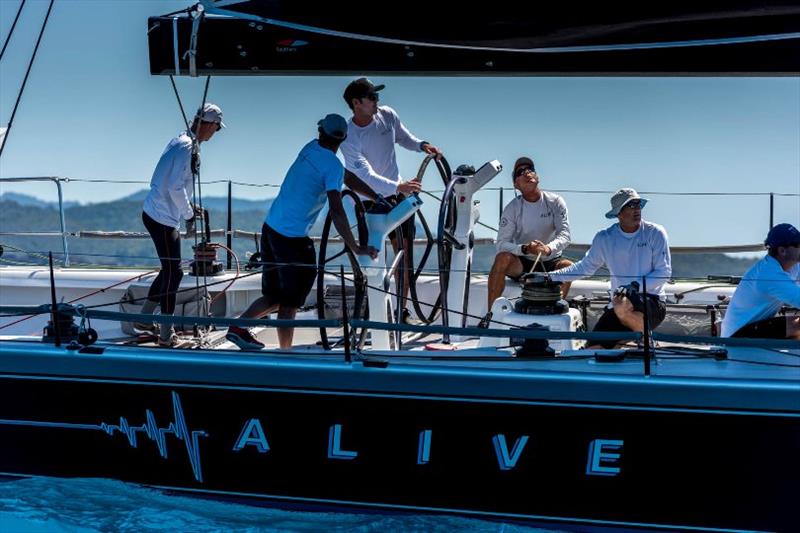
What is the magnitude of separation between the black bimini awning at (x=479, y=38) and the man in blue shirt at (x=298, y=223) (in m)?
0.33

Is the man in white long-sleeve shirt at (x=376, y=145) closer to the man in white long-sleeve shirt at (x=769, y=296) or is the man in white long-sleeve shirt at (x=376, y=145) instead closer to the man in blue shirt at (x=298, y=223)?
the man in blue shirt at (x=298, y=223)

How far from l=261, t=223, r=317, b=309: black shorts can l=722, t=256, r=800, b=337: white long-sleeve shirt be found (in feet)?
5.80

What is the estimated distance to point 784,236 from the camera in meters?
3.98

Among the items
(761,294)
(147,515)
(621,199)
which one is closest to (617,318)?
(621,199)

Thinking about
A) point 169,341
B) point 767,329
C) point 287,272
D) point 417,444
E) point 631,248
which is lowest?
point 417,444

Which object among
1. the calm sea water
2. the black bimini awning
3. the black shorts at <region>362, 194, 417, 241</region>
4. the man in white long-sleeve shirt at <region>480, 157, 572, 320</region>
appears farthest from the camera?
the man in white long-sleeve shirt at <region>480, 157, 572, 320</region>

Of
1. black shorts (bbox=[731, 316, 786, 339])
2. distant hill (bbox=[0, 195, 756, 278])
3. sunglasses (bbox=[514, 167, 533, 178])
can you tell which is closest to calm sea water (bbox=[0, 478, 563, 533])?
black shorts (bbox=[731, 316, 786, 339])

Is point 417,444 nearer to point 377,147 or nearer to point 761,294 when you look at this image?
point 761,294

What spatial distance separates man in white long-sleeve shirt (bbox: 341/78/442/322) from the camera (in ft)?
16.0

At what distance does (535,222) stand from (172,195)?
1842 mm

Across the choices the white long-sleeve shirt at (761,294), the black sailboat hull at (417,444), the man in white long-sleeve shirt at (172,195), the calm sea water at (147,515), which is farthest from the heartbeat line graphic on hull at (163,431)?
the white long-sleeve shirt at (761,294)

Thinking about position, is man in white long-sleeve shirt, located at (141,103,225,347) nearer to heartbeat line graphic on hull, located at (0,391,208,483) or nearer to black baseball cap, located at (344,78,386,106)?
black baseball cap, located at (344,78,386,106)

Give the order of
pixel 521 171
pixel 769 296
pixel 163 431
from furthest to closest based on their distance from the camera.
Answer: pixel 521 171, pixel 769 296, pixel 163 431

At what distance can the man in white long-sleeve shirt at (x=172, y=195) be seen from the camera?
4.75 metres
